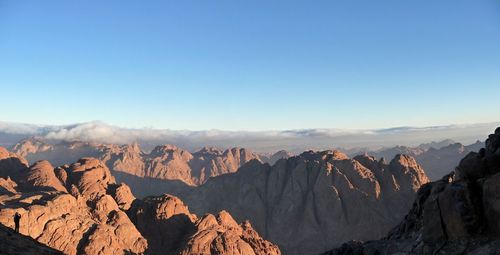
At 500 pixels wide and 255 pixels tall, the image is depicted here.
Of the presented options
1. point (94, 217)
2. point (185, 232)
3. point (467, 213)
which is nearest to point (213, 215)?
point (185, 232)

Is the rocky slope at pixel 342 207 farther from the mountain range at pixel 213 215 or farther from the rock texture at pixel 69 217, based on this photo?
the rock texture at pixel 69 217

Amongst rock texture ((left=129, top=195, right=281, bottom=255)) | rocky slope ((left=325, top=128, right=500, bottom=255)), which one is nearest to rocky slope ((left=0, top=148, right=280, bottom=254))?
rock texture ((left=129, top=195, right=281, bottom=255))

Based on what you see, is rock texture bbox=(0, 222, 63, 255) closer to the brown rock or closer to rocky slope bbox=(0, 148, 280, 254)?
rocky slope bbox=(0, 148, 280, 254)

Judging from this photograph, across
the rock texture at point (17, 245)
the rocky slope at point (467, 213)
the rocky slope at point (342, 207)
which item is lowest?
the rocky slope at point (342, 207)

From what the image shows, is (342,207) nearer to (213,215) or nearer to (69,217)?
(213,215)

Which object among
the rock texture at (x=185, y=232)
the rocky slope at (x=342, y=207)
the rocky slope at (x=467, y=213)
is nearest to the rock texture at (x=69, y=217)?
the rock texture at (x=185, y=232)

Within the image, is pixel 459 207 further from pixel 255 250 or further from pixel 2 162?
pixel 2 162
